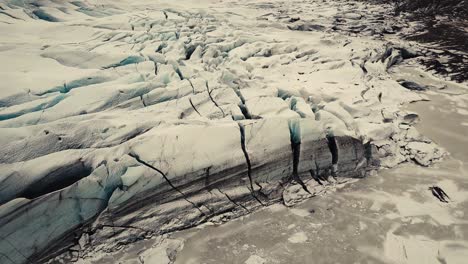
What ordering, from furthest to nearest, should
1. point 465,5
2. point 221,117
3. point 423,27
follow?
point 465,5 → point 423,27 → point 221,117

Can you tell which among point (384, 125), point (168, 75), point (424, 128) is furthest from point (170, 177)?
point (424, 128)

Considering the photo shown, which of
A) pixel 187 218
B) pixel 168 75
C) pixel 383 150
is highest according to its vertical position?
pixel 168 75

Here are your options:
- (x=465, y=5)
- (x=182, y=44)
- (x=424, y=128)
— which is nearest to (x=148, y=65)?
(x=182, y=44)

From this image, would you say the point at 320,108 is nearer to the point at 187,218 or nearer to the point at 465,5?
the point at 187,218

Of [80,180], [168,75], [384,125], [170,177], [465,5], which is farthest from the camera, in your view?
[465,5]

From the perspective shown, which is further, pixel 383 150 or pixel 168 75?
pixel 168 75

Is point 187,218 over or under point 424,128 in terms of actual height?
under
